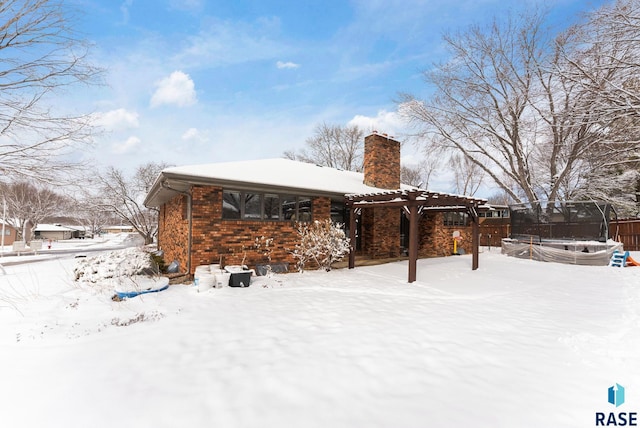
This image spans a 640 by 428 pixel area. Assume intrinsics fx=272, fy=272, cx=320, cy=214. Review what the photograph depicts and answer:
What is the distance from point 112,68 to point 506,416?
36.4ft

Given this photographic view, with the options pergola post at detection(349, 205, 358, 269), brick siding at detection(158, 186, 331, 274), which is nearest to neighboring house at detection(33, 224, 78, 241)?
brick siding at detection(158, 186, 331, 274)

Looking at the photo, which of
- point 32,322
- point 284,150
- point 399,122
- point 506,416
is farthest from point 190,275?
point 284,150

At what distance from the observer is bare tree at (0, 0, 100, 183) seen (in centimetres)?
708

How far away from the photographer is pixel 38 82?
24.2ft

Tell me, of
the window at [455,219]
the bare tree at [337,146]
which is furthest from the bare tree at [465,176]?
the window at [455,219]

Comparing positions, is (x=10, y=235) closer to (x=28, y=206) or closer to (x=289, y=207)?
(x=28, y=206)

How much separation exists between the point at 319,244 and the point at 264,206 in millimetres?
2126

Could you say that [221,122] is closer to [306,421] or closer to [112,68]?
[112,68]

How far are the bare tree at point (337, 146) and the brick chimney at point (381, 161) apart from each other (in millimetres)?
17388

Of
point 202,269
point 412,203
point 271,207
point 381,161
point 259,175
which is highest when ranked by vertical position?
point 381,161

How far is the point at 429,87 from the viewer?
1817 centimetres

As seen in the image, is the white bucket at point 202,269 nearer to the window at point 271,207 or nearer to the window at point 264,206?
the window at point 264,206

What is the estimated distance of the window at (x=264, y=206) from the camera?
7.97 m

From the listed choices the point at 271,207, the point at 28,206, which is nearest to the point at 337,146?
the point at 271,207
